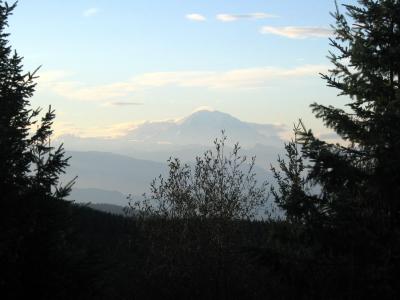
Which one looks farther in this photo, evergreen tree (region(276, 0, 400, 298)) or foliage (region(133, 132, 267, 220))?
foliage (region(133, 132, 267, 220))

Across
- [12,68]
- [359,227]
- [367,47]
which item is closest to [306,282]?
[359,227]

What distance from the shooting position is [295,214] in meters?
8.88

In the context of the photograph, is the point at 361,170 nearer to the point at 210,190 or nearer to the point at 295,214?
the point at 295,214

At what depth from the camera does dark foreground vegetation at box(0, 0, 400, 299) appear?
7.25 meters

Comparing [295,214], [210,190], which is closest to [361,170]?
[295,214]

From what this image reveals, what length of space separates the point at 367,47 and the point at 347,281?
13.2 feet

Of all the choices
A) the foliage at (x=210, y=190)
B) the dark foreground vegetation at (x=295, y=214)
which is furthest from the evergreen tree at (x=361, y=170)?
the foliage at (x=210, y=190)

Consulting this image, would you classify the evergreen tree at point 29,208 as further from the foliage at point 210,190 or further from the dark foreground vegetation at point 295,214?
the foliage at point 210,190

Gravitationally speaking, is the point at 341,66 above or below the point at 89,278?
above

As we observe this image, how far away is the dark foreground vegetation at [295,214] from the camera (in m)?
7.25

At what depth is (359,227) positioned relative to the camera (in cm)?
784

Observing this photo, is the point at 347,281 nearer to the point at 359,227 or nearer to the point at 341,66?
the point at 359,227

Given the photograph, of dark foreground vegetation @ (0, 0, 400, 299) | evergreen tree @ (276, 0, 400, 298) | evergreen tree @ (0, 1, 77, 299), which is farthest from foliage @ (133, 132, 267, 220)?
evergreen tree @ (0, 1, 77, 299)

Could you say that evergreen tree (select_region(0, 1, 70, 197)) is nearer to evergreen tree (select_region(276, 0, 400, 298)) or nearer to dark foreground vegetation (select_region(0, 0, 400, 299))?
dark foreground vegetation (select_region(0, 0, 400, 299))
